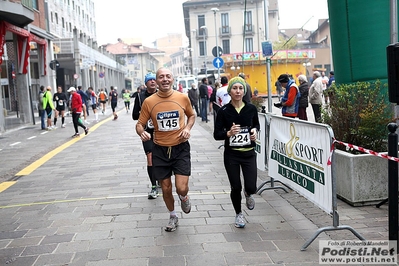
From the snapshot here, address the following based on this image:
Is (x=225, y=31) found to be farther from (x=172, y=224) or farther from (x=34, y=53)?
(x=172, y=224)

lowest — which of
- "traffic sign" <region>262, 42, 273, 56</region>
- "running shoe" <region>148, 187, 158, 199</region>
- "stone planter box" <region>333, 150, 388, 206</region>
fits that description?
"running shoe" <region>148, 187, 158, 199</region>

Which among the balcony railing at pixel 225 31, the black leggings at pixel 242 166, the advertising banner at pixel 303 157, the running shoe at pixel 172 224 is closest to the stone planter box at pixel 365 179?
the advertising banner at pixel 303 157

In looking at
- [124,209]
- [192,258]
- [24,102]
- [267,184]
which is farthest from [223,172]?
[24,102]

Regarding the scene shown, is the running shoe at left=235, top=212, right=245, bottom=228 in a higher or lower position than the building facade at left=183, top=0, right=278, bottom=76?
lower

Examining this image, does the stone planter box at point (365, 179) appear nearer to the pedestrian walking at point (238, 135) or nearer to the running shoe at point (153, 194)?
the pedestrian walking at point (238, 135)

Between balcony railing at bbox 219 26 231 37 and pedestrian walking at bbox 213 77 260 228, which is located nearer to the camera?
pedestrian walking at bbox 213 77 260 228

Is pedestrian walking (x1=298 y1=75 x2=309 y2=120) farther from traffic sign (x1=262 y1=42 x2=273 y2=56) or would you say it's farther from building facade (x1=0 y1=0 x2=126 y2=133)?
building facade (x1=0 y1=0 x2=126 y2=133)

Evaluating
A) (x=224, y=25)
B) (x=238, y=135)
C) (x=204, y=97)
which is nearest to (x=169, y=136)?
(x=238, y=135)

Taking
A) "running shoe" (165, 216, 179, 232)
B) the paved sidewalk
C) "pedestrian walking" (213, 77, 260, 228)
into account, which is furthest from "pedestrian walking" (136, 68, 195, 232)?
the paved sidewalk

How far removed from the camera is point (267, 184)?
7961 mm

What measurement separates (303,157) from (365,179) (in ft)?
3.40

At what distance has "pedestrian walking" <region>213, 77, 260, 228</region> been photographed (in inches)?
217

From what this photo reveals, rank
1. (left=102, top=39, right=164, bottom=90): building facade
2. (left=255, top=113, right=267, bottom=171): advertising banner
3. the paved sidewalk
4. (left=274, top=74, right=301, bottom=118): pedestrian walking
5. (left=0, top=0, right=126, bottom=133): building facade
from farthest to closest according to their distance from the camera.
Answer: (left=102, top=39, right=164, bottom=90): building facade → (left=0, top=0, right=126, bottom=133): building facade → (left=274, top=74, right=301, bottom=118): pedestrian walking → (left=255, top=113, right=267, bottom=171): advertising banner → the paved sidewalk

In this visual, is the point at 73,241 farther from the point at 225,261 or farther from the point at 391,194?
the point at 391,194
